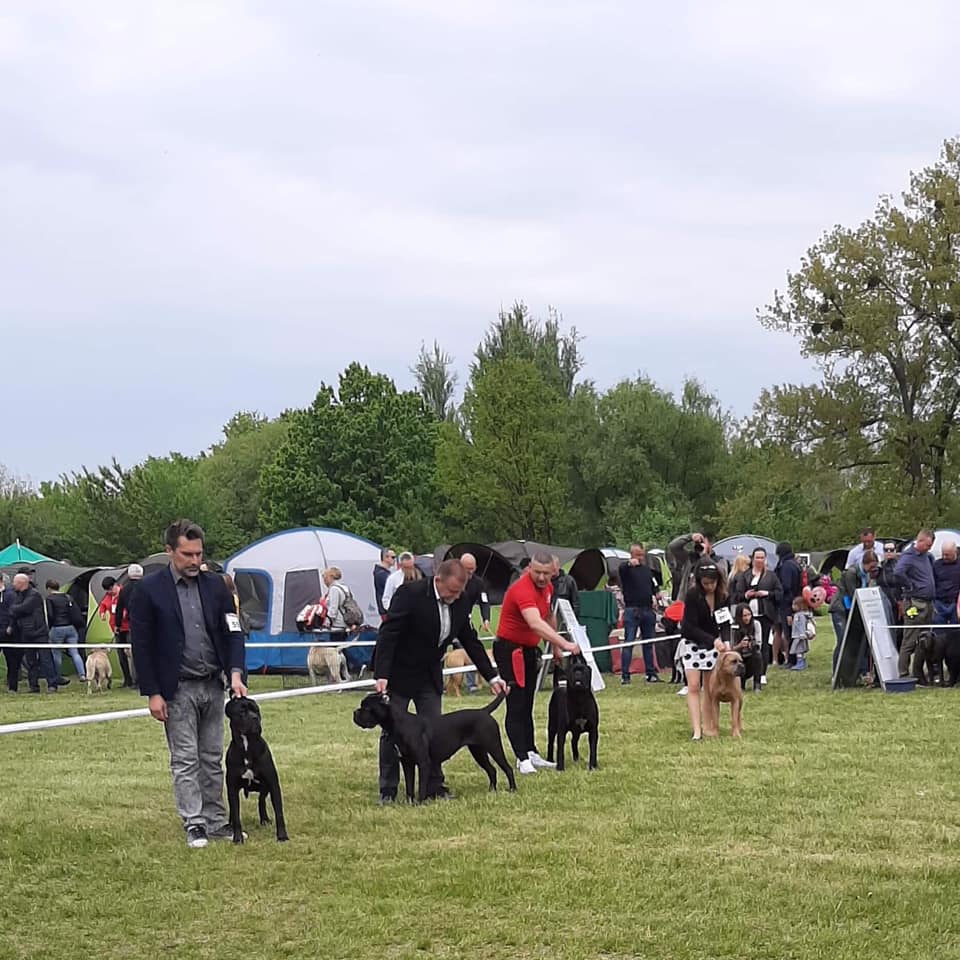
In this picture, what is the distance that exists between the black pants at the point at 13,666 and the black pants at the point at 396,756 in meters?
12.0

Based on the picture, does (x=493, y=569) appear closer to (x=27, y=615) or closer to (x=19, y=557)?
(x=27, y=615)

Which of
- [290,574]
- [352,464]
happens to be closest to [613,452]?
[352,464]

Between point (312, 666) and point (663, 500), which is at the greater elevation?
point (663, 500)

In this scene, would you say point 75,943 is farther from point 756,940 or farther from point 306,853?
point 756,940

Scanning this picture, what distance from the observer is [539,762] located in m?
10.3

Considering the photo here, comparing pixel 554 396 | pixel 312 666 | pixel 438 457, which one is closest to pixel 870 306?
pixel 554 396

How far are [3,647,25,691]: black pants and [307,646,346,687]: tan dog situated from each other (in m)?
4.19

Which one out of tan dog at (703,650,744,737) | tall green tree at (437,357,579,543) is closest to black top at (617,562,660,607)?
tan dog at (703,650,744,737)

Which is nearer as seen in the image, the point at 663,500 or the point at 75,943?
the point at 75,943

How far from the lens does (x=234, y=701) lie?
7.60m

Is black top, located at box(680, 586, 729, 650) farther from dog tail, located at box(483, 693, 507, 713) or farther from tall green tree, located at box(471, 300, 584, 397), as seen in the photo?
tall green tree, located at box(471, 300, 584, 397)

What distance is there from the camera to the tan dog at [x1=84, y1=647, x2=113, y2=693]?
61.9 ft

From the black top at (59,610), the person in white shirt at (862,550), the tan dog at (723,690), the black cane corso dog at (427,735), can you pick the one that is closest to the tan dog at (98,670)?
the black top at (59,610)

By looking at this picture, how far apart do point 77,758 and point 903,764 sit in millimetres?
6463
